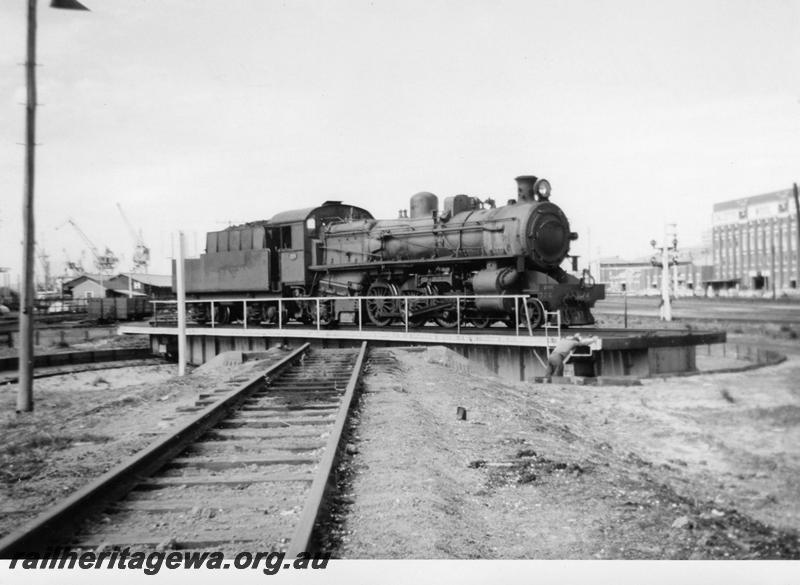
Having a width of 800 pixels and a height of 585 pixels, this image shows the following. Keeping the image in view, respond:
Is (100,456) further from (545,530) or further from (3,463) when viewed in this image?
(545,530)

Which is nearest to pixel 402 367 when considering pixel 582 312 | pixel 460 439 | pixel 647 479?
pixel 582 312

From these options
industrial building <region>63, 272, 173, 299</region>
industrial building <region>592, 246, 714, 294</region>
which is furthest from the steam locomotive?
industrial building <region>63, 272, 173, 299</region>

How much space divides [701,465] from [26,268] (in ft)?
28.5

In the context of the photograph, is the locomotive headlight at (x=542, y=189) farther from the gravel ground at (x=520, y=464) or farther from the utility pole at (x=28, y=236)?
the utility pole at (x=28, y=236)

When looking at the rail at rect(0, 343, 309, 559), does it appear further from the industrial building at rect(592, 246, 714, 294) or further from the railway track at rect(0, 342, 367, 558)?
the industrial building at rect(592, 246, 714, 294)

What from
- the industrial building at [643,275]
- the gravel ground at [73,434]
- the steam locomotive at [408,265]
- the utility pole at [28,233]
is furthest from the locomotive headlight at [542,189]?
the industrial building at [643,275]

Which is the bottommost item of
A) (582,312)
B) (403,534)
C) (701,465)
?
(701,465)

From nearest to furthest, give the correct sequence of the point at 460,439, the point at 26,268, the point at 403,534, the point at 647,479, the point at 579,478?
the point at 403,534, the point at 579,478, the point at 647,479, the point at 460,439, the point at 26,268

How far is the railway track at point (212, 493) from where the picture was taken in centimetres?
365

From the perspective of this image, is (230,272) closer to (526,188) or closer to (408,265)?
(408,265)

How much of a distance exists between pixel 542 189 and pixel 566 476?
36.4 ft

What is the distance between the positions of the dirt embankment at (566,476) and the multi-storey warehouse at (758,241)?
3.04 metres

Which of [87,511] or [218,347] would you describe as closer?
[87,511]

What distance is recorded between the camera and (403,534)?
3.76 m
